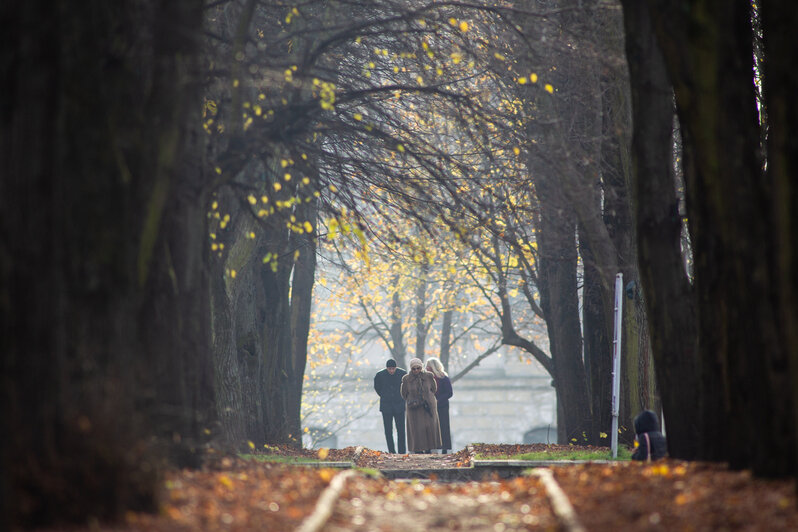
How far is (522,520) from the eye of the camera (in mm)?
7145

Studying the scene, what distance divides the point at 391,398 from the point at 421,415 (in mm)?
1020

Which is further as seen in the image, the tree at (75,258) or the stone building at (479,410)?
the stone building at (479,410)

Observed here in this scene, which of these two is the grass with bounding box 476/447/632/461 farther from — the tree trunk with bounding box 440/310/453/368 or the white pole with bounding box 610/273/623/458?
the tree trunk with bounding box 440/310/453/368

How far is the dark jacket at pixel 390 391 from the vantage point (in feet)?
66.4

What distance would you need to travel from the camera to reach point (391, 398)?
67.0 ft


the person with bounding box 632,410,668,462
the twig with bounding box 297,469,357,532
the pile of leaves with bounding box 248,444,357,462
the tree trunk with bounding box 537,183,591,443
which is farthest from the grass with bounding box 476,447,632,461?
the twig with bounding box 297,469,357,532

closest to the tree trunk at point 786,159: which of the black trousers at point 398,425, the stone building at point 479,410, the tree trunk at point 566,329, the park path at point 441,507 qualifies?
the park path at point 441,507

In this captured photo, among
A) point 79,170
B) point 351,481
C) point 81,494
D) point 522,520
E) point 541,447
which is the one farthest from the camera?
point 541,447

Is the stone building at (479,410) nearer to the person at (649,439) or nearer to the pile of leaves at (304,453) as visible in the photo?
the pile of leaves at (304,453)

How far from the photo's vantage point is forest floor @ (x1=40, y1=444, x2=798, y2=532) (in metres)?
6.41

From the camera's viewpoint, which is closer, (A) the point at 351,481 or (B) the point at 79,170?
(B) the point at 79,170

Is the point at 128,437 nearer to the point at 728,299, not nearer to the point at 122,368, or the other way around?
the point at 122,368

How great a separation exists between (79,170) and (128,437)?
177cm

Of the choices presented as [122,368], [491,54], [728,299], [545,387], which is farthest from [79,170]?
[545,387]
